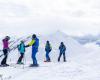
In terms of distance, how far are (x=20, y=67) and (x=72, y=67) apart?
4.38m

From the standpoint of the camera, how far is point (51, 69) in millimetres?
31156

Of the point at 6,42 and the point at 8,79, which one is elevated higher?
the point at 6,42

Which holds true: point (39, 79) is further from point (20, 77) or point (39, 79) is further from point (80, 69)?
point (80, 69)

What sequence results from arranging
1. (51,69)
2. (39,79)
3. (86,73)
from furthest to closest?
(51,69) < (86,73) < (39,79)

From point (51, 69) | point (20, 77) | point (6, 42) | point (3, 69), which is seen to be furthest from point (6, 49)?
point (20, 77)

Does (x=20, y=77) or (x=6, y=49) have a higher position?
(x=6, y=49)

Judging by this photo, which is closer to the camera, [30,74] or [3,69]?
[30,74]

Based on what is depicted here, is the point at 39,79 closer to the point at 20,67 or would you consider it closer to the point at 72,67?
the point at 72,67

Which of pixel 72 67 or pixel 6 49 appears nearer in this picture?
pixel 72 67

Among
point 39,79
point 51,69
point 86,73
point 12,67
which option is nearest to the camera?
point 39,79

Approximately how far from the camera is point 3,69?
1281 inches

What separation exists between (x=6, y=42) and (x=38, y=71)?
5732 millimetres

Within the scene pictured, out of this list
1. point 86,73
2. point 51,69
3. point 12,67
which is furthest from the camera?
point 12,67

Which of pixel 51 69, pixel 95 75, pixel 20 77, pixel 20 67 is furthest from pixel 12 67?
pixel 95 75
